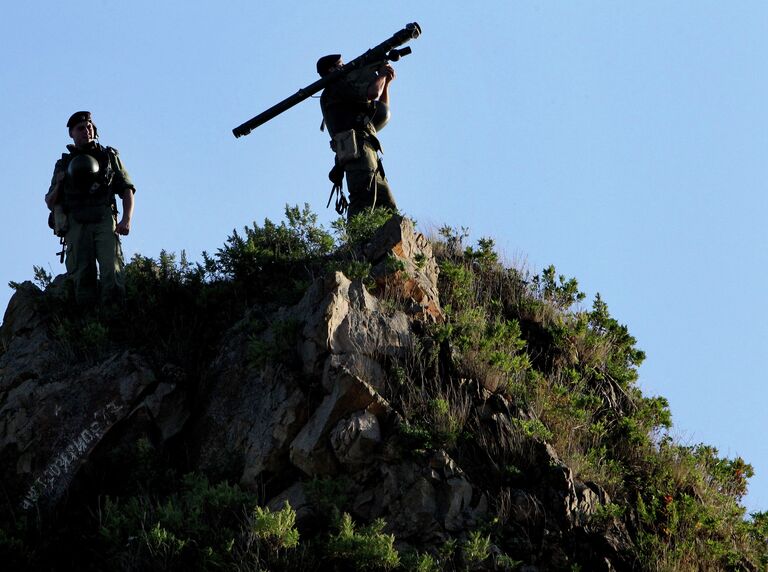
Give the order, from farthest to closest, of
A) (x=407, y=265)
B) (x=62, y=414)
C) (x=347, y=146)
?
(x=347, y=146) → (x=407, y=265) → (x=62, y=414)

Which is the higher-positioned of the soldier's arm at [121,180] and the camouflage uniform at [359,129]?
the camouflage uniform at [359,129]

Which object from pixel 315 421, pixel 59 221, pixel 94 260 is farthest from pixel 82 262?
pixel 315 421

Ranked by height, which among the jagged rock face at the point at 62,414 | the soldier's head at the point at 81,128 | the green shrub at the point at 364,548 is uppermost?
the soldier's head at the point at 81,128

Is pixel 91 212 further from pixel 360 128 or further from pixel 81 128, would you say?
pixel 360 128

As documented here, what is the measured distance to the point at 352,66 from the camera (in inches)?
574

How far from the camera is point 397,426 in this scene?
9977 mm

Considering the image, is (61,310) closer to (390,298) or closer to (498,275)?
(390,298)

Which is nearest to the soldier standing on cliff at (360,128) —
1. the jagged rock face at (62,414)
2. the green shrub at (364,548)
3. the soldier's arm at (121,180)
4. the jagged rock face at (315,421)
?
the jagged rock face at (315,421)

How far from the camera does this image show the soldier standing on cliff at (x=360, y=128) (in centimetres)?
1423

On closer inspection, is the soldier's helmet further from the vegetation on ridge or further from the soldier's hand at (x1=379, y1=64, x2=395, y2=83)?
the soldier's hand at (x1=379, y1=64, x2=395, y2=83)

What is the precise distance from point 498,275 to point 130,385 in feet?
13.2

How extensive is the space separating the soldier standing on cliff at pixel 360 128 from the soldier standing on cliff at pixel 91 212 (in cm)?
276

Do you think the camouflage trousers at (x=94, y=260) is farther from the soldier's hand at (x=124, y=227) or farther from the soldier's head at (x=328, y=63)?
the soldier's head at (x=328, y=63)

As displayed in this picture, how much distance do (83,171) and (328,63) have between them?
12.3 ft
